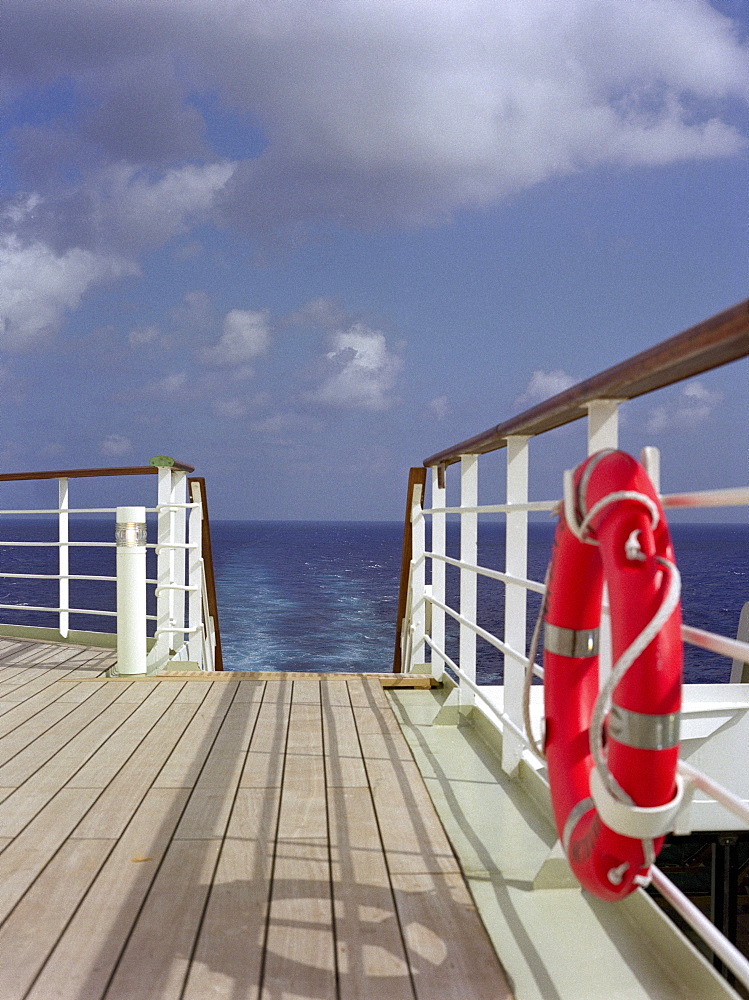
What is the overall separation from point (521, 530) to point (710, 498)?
1.04m

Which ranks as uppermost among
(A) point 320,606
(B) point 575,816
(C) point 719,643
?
(C) point 719,643

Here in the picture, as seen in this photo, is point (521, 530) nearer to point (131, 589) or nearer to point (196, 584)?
point (131, 589)

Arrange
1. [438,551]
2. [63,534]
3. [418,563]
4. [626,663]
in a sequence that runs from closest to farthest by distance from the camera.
A: [626,663] < [438,551] < [418,563] < [63,534]

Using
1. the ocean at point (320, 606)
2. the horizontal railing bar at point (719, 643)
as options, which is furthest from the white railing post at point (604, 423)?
the ocean at point (320, 606)

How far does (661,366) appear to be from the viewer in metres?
0.90

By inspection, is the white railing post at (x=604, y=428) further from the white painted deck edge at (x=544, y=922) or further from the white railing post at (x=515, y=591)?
the white railing post at (x=515, y=591)

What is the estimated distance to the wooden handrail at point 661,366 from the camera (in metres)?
0.75

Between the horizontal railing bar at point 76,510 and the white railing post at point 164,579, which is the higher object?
the horizontal railing bar at point 76,510

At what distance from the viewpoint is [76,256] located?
76.2m

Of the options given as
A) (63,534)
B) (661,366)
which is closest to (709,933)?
(661,366)

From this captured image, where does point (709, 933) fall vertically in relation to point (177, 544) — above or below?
below

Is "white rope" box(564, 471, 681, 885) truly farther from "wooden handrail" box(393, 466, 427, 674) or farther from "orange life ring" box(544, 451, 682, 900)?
"wooden handrail" box(393, 466, 427, 674)

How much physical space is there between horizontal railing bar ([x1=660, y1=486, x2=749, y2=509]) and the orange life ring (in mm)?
57

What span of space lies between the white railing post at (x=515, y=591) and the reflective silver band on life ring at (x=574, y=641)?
0.84m
